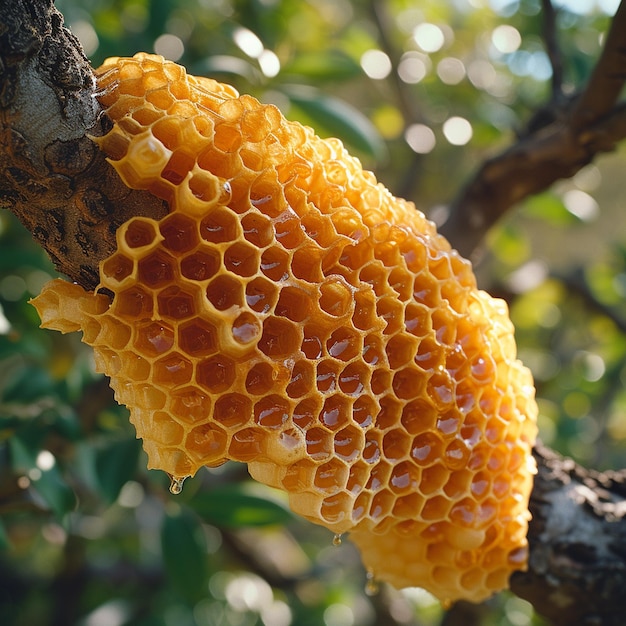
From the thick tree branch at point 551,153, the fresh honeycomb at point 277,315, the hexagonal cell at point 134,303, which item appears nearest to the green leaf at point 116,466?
the fresh honeycomb at point 277,315

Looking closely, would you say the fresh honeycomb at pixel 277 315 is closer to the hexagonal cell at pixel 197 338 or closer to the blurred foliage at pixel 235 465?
the hexagonal cell at pixel 197 338

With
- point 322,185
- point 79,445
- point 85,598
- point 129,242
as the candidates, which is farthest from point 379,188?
point 85,598

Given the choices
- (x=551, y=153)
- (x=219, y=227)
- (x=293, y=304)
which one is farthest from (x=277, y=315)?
(x=551, y=153)

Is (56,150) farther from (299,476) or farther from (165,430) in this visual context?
(299,476)

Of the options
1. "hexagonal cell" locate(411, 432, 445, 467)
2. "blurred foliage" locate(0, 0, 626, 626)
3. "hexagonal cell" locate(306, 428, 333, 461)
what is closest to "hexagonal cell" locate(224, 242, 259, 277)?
"hexagonal cell" locate(306, 428, 333, 461)

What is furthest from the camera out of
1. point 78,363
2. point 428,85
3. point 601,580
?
point 428,85

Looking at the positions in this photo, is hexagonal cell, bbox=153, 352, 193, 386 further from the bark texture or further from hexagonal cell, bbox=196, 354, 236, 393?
the bark texture

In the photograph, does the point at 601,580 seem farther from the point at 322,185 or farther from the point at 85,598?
the point at 85,598
